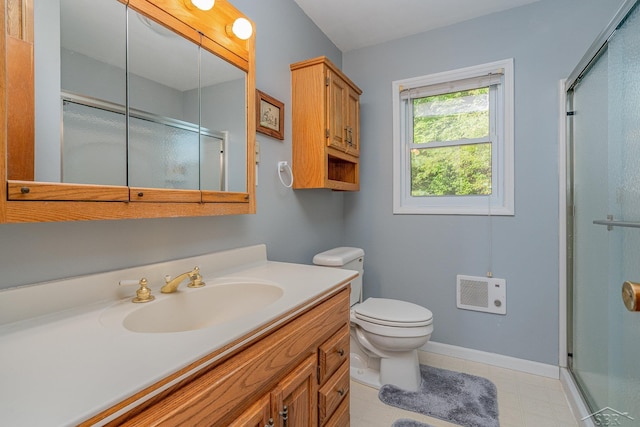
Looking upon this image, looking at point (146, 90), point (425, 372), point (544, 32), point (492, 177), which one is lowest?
point (425, 372)

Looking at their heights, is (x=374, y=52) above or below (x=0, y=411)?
above

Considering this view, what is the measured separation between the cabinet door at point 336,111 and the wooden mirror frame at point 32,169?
83cm

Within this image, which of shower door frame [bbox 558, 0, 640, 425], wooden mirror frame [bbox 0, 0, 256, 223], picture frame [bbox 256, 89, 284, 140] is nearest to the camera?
wooden mirror frame [bbox 0, 0, 256, 223]

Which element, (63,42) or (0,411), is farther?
(63,42)

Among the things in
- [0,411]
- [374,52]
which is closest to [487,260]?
[374,52]

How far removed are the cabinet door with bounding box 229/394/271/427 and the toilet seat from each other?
101 centimetres

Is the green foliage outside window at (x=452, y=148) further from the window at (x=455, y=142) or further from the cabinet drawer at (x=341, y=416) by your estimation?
the cabinet drawer at (x=341, y=416)

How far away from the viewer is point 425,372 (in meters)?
1.95

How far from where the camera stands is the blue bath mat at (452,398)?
152 cm

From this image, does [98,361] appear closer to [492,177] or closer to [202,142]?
[202,142]

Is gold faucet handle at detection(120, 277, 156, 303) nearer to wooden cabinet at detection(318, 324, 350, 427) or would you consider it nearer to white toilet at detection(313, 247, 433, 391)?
wooden cabinet at detection(318, 324, 350, 427)

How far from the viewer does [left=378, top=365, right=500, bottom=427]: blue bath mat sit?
1516mm

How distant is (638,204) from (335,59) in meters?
2.09

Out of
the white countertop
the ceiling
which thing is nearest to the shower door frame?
the ceiling
